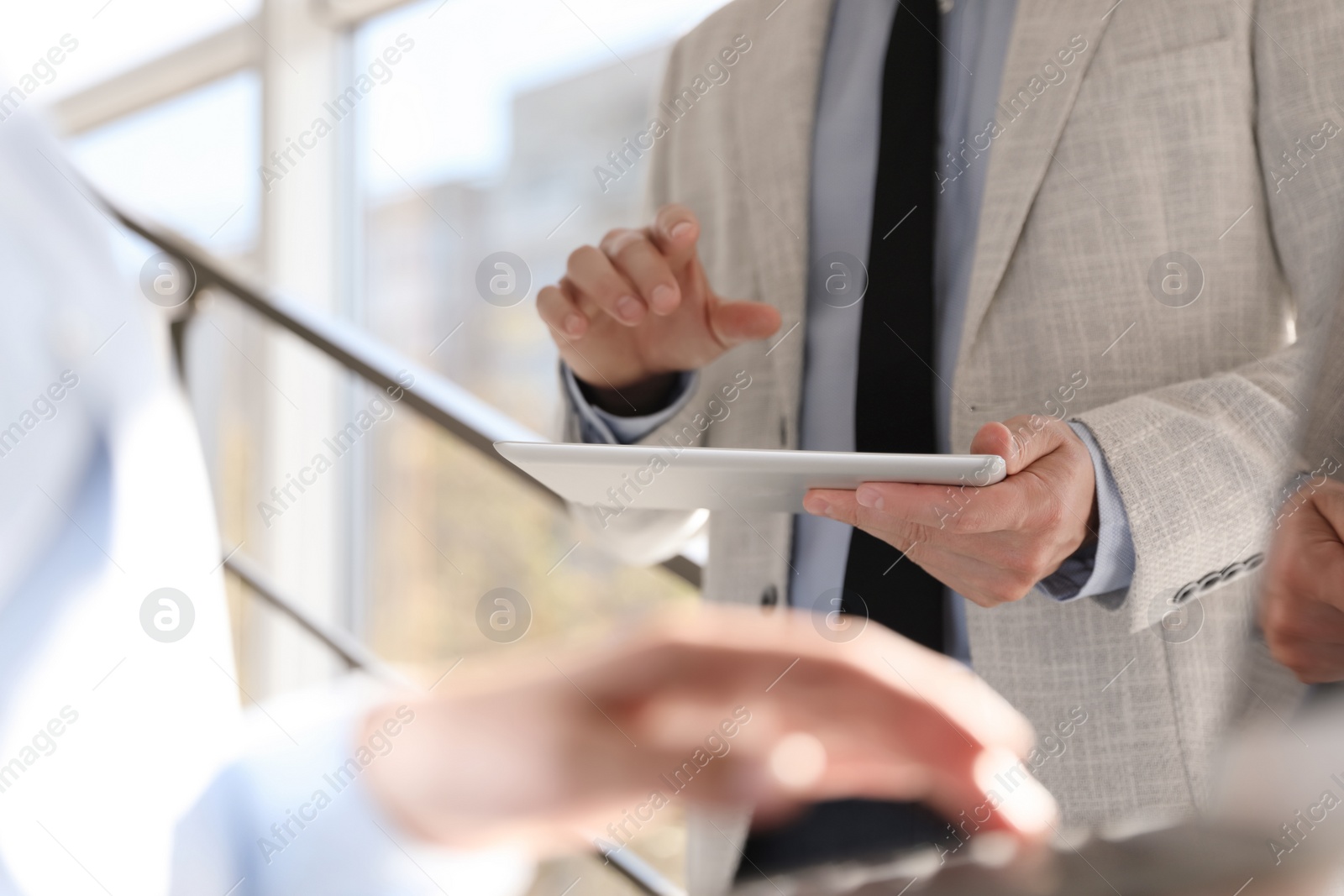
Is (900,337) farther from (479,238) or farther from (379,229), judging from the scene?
(379,229)

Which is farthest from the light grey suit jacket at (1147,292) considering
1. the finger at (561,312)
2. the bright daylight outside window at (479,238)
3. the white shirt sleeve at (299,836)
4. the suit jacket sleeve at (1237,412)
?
the bright daylight outside window at (479,238)

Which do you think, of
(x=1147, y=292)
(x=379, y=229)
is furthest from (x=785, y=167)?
(x=379, y=229)

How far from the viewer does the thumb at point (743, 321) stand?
571 mm

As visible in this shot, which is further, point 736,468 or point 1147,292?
point 1147,292

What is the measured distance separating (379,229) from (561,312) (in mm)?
1678

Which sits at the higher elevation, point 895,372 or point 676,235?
point 676,235

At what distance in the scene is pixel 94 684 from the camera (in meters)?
0.35

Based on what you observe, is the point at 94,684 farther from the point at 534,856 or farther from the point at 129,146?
the point at 129,146

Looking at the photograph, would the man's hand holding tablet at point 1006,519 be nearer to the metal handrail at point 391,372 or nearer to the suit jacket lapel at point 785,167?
the suit jacket lapel at point 785,167

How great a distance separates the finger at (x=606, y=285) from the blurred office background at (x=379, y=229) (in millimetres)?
1283

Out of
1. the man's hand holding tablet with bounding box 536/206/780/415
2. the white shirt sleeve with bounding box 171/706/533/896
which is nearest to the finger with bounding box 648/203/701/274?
the man's hand holding tablet with bounding box 536/206/780/415

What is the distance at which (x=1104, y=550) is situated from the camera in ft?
1.58

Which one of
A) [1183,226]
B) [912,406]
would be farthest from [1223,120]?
[912,406]

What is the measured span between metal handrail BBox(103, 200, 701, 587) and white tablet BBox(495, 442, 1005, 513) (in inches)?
13.9
